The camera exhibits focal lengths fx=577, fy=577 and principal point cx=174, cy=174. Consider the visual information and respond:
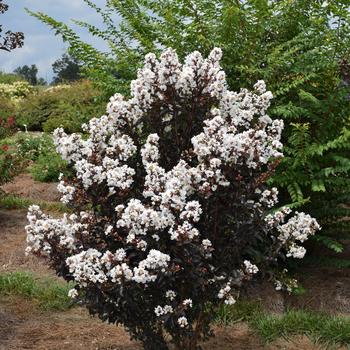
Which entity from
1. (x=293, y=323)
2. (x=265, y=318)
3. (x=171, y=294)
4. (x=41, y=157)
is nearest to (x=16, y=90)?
(x=41, y=157)

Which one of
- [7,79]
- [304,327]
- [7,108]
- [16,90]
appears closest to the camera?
[304,327]

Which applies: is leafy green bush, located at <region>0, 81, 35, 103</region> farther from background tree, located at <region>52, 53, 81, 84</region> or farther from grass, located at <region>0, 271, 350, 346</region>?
background tree, located at <region>52, 53, 81, 84</region>

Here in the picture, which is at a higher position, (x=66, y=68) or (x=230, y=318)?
(x=66, y=68)

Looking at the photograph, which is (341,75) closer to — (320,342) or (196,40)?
(196,40)

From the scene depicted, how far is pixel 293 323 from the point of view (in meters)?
4.99

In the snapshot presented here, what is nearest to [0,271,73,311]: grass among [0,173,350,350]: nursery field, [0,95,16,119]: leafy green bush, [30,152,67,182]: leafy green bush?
[0,173,350,350]: nursery field

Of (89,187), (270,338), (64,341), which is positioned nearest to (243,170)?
(89,187)

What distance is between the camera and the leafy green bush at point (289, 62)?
5638 mm

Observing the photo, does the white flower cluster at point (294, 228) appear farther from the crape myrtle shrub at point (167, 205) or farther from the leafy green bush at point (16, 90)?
the leafy green bush at point (16, 90)

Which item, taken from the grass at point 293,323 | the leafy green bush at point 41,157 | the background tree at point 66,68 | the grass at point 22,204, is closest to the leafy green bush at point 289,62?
the grass at point 293,323

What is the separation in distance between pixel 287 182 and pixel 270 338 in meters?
1.55

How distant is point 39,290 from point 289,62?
3.51 m

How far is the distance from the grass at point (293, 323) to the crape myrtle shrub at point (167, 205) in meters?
0.98

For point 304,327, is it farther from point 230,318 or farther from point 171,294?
point 171,294
